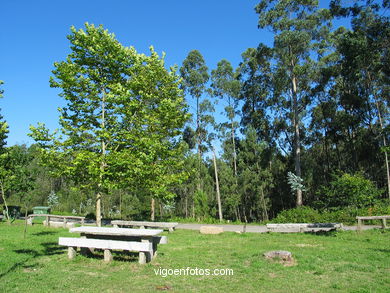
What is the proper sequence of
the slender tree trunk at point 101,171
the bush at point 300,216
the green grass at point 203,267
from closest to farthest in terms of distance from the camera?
the green grass at point 203,267 < the slender tree trunk at point 101,171 < the bush at point 300,216

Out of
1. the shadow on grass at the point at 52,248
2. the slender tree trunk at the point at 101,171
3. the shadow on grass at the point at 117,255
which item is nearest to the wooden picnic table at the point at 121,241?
the shadow on grass at the point at 117,255

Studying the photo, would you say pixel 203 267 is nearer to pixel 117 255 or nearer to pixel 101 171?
pixel 117 255

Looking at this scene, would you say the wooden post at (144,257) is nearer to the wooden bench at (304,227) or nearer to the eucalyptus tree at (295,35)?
the wooden bench at (304,227)

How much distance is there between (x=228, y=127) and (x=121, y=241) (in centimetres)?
2825

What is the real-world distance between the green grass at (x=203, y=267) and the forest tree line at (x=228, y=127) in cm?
292

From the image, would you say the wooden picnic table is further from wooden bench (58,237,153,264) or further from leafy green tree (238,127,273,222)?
leafy green tree (238,127,273,222)

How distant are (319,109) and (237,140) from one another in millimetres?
9761

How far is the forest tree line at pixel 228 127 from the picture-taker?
1087 cm

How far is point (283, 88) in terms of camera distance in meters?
30.5

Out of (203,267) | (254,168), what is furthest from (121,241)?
(254,168)

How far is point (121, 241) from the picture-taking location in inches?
317

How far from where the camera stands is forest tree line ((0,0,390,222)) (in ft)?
35.7

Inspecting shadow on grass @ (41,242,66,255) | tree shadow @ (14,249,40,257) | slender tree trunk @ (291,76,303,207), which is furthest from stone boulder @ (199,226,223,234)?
slender tree trunk @ (291,76,303,207)

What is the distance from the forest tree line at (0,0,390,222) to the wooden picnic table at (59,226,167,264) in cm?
201
